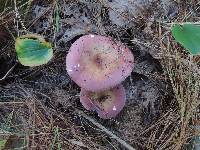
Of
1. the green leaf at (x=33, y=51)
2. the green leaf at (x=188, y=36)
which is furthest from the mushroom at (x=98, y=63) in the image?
the green leaf at (x=188, y=36)

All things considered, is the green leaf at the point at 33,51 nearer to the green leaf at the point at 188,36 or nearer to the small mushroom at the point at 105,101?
the small mushroom at the point at 105,101

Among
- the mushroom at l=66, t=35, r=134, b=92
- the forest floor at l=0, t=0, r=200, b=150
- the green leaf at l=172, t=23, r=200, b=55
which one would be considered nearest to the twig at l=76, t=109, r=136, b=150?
the forest floor at l=0, t=0, r=200, b=150

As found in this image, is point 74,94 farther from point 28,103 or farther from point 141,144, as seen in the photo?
point 141,144

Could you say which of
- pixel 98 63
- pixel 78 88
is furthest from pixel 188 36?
pixel 78 88

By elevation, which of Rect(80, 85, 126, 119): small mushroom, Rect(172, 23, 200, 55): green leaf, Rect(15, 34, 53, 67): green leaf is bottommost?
Rect(80, 85, 126, 119): small mushroom

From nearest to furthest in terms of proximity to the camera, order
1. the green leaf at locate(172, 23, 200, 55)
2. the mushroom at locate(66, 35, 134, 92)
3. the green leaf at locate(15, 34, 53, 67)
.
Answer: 1. the green leaf at locate(172, 23, 200, 55)
2. the mushroom at locate(66, 35, 134, 92)
3. the green leaf at locate(15, 34, 53, 67)

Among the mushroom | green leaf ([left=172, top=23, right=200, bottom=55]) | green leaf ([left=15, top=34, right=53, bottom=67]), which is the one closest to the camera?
green leaf ([left=172, top=23, right=200, bottom=55])

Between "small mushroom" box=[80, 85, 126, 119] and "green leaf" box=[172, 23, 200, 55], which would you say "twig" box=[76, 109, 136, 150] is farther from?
"green leaf" box=[172, 23, 200, 55]
